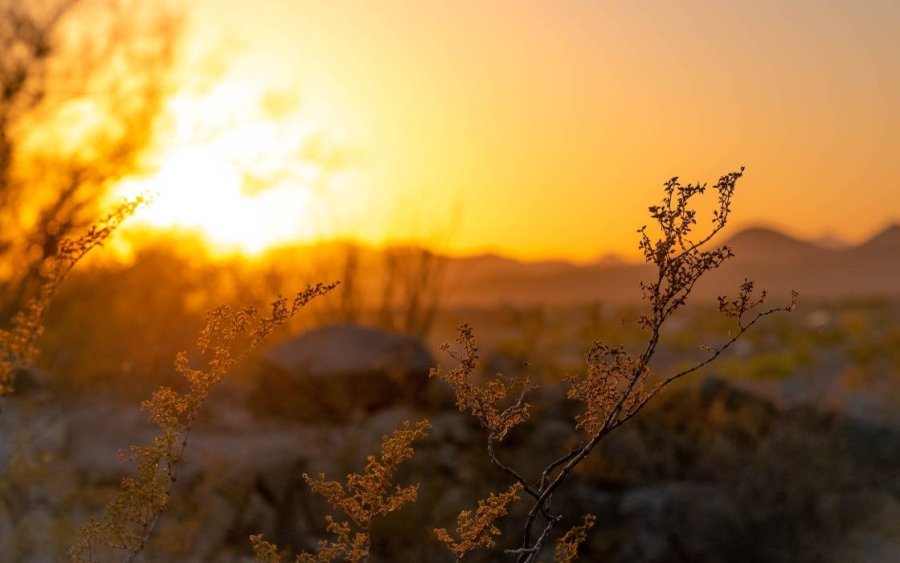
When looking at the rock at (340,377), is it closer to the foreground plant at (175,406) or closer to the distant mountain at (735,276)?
the foreground plant at (175,406)

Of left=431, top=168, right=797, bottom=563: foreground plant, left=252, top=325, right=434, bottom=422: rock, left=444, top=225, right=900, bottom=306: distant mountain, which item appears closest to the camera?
left=431, top=168, right=797, bottom=563: foreground plant

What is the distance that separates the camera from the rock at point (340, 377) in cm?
997

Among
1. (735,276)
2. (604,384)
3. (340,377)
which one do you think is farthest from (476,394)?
(735,276)

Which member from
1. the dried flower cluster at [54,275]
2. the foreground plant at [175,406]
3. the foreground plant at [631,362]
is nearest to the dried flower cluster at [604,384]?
the foreground plant at [631,362]

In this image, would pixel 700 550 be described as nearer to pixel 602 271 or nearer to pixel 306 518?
pixel 306 518

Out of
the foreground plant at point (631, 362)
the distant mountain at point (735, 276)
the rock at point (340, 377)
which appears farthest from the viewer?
the distant mountain at point (735, 276)

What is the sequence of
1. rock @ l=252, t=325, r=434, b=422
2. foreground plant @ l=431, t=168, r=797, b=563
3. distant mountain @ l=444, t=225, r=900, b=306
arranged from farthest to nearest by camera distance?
distant mountain @ l=444, t=225, r=900, b=306 < rock @ l=252, t=325, r=434, b=422 < foreground plant @ l=431, t=168, r=797, b=563

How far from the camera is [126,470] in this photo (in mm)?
8469

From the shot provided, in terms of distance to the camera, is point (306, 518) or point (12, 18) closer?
point (306, 518)

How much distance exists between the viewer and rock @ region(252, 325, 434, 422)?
9.97 meters

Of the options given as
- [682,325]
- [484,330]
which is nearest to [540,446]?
[484,330]

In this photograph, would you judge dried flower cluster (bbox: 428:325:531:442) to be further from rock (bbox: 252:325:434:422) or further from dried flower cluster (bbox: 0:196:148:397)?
rock (bbox: 252:325:434:422)

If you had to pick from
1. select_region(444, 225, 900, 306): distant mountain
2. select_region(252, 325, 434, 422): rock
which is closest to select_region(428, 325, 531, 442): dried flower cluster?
select_region(252, 325, 434, 422): rock

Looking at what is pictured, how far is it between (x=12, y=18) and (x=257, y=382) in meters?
4.20
